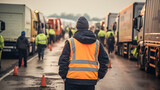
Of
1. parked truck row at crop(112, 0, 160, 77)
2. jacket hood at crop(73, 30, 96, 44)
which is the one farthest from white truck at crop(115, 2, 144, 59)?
jacket hood at crop(73, 30, 96, 44)

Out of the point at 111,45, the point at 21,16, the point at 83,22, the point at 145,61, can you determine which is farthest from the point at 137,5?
the point at 83,22

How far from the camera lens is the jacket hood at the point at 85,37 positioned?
14.9 ft

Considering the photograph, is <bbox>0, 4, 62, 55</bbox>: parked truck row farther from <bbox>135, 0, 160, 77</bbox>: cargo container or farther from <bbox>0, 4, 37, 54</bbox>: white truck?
<bbox>135, 0, 160, 77</bbox>: cargo container

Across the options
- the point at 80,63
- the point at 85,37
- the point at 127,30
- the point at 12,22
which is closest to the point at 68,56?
the point at 80,63

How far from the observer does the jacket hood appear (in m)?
4.55

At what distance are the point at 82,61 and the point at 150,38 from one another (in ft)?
27.1

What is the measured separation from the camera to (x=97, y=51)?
15.4 ft

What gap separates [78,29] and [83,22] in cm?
13

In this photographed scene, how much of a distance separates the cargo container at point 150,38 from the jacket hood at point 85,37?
6.92 meters

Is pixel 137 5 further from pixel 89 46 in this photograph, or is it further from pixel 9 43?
pixel 89 46

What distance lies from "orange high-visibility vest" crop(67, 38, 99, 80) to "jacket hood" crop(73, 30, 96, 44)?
0.06 meters

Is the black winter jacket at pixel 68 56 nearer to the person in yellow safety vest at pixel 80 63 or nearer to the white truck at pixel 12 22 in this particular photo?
the person in yellow safety vest at pixel 80 63

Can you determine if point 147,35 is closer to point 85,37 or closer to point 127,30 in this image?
point 127,30

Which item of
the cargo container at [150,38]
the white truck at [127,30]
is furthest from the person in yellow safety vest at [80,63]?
the white truck at [127,30]
